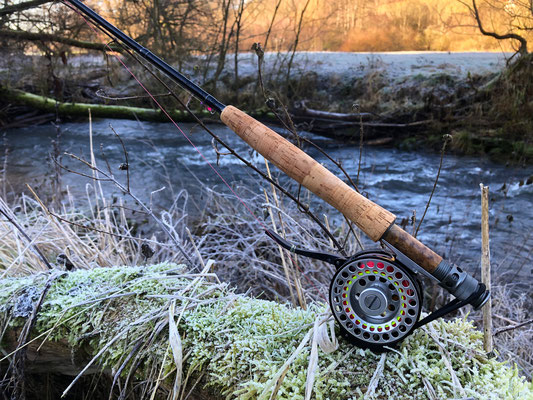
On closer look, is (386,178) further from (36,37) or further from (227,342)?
(36,37)

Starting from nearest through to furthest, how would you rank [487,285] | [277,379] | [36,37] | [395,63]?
[277,379] → [487,285] → [36,37] → [395,63]

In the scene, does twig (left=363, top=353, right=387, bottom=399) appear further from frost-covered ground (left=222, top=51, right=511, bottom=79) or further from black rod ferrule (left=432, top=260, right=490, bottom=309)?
frost-covered ground (left=222, top=51, right=511, bottom=79)

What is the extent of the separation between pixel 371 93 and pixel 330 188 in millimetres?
7288

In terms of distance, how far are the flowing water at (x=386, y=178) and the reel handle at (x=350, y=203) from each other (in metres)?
2.22

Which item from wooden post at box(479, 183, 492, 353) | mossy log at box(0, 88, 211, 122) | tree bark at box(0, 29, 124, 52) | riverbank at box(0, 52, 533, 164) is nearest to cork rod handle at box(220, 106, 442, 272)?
wooden post at box(479, 183, 492, 353)

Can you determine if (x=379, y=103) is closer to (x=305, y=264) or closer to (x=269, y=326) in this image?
(x=305, y=264)

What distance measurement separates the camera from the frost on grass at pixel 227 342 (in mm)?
1172

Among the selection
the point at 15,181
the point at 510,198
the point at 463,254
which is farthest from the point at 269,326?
the point at 15,181

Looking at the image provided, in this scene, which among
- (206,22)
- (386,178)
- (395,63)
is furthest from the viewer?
(395,63)

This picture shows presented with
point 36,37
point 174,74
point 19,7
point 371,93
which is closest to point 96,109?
point 36,37

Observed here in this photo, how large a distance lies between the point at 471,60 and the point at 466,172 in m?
3.84

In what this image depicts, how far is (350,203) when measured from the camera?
1.31 metres

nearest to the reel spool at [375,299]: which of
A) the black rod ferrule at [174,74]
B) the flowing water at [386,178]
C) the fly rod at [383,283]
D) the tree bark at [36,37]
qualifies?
the fly rod at [383,283]

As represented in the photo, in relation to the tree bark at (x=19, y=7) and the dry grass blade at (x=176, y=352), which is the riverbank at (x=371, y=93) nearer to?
the tree bark at (x=19, y=7)
